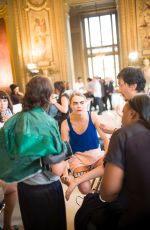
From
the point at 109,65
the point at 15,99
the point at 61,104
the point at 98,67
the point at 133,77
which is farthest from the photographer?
the point at 98,67

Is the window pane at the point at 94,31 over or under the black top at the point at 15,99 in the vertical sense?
over

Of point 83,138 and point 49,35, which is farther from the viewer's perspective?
point 49,35

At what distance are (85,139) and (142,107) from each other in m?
1.65

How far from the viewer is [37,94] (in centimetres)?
232

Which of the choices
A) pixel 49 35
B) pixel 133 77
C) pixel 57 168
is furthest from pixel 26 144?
pixel 49 35

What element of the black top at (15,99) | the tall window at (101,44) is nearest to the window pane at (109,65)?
the tall window at (101,44)

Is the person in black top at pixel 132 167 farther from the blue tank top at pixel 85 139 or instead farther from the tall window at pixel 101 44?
the tall window at pixel 101 44

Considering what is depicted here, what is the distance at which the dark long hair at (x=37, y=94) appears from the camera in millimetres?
2318

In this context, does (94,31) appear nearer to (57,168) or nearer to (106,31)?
(106,31)

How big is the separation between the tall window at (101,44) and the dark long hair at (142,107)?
20.3m

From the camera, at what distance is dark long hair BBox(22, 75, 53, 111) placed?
7.61 feet

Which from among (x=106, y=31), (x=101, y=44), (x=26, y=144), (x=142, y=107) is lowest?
(x=26, y=144)

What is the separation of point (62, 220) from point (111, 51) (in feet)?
67.8

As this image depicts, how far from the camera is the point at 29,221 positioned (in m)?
2.52
